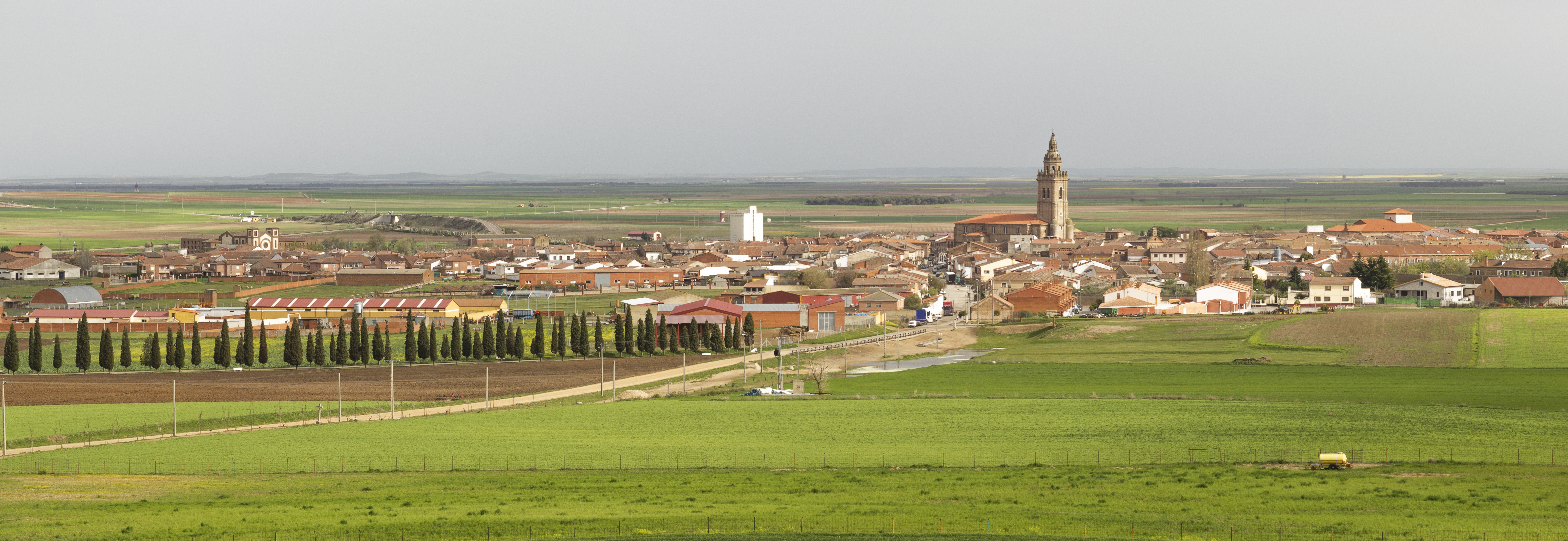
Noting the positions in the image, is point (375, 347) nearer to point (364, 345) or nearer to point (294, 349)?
point (364, 345)

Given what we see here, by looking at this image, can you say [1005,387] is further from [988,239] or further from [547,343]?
[988,239]

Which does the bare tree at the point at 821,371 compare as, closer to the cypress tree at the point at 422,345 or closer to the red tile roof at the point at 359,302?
the cypress tree at the point at 422,345

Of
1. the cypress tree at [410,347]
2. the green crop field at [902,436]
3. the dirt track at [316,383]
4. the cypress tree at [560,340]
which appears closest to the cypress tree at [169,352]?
the dirt track at [316,383]

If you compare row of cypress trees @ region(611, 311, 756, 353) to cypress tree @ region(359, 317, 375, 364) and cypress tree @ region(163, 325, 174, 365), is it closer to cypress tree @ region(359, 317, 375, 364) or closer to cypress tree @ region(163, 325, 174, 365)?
cypress tree @ region(359, 317, 375, 364)

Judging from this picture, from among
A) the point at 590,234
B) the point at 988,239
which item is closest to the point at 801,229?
the point at 590,234

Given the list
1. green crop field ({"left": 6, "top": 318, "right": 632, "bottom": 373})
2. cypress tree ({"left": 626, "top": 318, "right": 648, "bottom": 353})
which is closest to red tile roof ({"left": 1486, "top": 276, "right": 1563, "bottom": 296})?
cypress tree ({"left": 626, "top": 318, "right": 648, "bottom": 353})

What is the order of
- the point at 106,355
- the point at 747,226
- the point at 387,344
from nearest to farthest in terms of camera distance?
the point at 106,355, the point at 387,344, the point at 747,226

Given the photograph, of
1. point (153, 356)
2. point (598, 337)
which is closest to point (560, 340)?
point (598, 337)

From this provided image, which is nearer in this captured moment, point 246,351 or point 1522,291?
point 246,351
